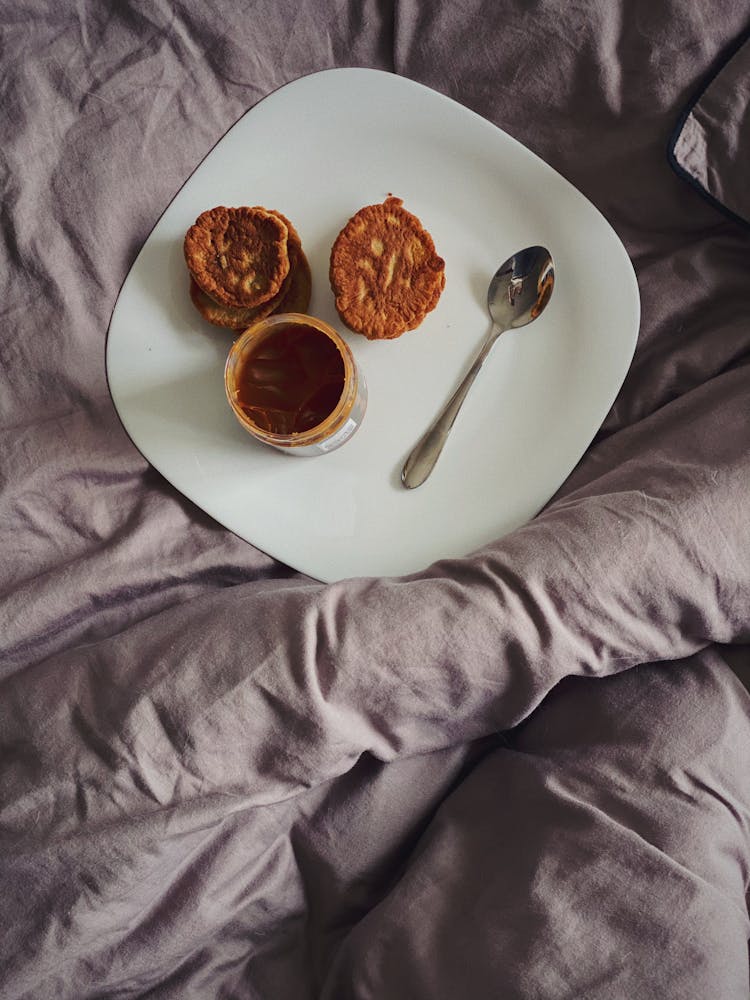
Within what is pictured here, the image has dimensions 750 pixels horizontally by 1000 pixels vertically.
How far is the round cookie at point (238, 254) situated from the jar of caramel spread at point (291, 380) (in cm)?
5

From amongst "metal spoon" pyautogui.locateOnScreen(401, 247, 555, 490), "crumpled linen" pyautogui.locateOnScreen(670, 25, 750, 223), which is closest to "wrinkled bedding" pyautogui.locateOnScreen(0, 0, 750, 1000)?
"crumpled linen" pyautogui.locateOnScreen(670, 25, 750, 223)

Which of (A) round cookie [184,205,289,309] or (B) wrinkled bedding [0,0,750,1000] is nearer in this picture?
(B) wrinkled bedding [0,0,750,1000]

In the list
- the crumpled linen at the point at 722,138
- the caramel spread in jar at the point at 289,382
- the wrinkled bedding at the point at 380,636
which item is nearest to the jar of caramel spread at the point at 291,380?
the caramel spread in jar at the point at 289,382

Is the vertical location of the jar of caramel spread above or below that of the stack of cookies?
below

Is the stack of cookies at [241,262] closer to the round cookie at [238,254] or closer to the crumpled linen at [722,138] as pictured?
the round cookie at [238,254]

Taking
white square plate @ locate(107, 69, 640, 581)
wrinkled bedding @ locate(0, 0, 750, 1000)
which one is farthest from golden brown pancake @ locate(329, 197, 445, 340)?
wrinkled bedding @ locate(0, 0, 750, 1000)

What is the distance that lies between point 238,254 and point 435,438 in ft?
0.90

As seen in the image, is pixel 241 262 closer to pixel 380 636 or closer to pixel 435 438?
pixel 435 438

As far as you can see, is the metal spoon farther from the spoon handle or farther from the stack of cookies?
the stack of cookies

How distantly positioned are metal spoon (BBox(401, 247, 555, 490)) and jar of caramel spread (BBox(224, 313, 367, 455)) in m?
0.09

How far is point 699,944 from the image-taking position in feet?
2.29

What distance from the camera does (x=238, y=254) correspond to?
863 mm

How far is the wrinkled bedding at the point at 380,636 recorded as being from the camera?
29.0 inches

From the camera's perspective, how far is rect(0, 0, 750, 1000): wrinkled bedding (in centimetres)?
74
